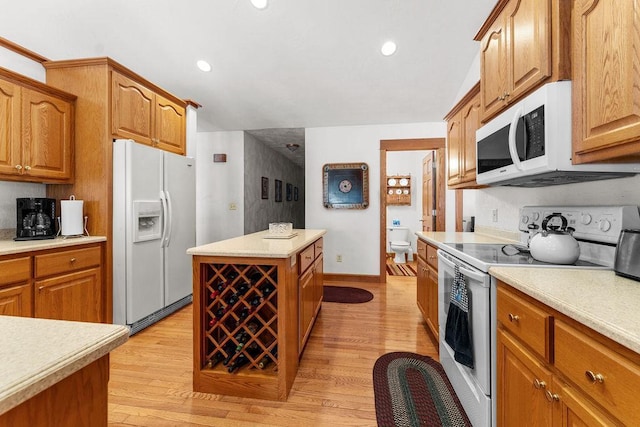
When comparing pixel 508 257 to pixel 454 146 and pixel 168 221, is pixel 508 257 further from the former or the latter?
pixel 168 221

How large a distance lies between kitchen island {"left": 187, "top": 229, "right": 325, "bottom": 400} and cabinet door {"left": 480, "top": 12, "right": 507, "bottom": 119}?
154 centimetres

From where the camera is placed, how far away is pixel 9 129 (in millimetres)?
2066

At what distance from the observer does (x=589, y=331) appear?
76 centimetres

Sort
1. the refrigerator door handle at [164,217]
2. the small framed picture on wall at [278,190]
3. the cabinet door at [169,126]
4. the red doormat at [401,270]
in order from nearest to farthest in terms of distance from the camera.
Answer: the refrigerator door handle at [164,217]
the cabinet door at [169,126]
the red doormat at [401,270]
the small framed picture on wall at [278,190]

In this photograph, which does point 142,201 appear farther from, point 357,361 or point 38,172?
point 357,361

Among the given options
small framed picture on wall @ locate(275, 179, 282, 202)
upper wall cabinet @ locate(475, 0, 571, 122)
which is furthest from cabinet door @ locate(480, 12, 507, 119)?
small framed picture on wall @ locate(275, 179, 282, 202)

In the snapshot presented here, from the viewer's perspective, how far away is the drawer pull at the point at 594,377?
2.32 feet

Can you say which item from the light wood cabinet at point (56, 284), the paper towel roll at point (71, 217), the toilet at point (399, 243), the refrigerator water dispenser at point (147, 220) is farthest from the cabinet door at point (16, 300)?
the toilet at point (399, 243)

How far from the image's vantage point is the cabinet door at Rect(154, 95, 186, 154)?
2975mm

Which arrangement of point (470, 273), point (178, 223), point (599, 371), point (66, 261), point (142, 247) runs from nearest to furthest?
1. point (599, 371)
2. point (470, 273)
3. point (66, 261)
4. point (142, 247)
5. point (178, 223)

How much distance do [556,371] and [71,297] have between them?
291 centimetres

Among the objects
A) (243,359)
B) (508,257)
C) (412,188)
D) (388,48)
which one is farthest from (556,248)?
(412,188)

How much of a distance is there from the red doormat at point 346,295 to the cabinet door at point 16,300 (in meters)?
2.58

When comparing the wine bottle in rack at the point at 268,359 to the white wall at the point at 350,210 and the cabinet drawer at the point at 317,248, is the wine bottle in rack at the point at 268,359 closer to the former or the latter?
the cabinet drawer at the point at 317,248
